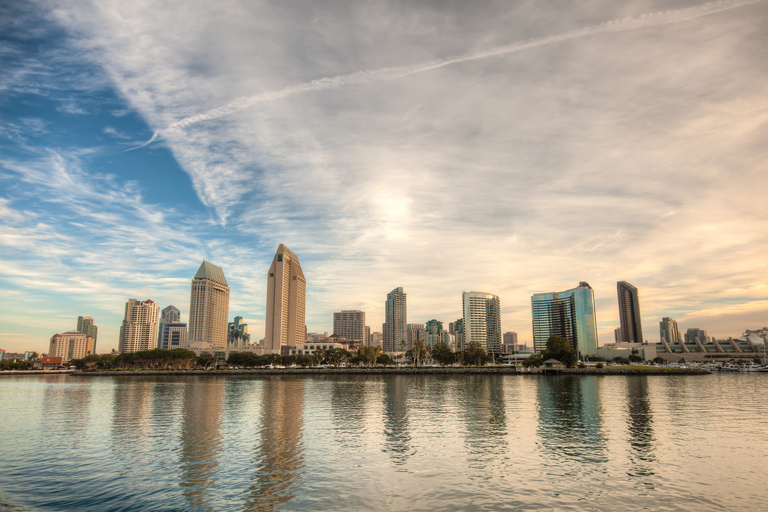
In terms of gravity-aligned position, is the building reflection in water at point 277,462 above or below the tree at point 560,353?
below

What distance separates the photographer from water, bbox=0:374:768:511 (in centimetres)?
2530

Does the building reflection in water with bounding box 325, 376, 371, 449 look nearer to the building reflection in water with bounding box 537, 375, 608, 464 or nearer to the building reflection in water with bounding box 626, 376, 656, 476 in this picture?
the building reflection in water with bounding box 537, 375, 608, 464

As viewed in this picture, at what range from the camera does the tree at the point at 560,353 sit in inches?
7254

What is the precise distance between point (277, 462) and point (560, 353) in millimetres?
172779

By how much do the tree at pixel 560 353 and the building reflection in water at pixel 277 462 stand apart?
152 metres

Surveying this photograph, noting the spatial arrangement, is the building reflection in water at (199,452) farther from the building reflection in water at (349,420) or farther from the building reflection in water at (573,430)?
the building reflection in water at (573,430)

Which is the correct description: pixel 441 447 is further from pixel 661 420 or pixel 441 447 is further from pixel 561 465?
pixel 661 420

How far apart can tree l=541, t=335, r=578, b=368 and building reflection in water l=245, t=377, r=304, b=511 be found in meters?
152

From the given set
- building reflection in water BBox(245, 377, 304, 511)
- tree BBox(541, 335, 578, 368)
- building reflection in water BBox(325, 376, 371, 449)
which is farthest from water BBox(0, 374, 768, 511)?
tree BBox(541, 335, 578, 368)

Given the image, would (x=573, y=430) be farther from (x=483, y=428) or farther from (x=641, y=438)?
(x=483, y=428)

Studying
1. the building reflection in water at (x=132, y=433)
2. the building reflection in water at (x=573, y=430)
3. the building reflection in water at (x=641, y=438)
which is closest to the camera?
the building reflection in water at (x=641, y=438)

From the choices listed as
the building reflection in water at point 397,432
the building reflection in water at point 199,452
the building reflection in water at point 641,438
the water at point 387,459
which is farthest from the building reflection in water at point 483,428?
the building reflection in water at point 199,452

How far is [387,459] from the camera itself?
1326 inches

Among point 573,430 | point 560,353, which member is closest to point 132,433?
point 573,430
